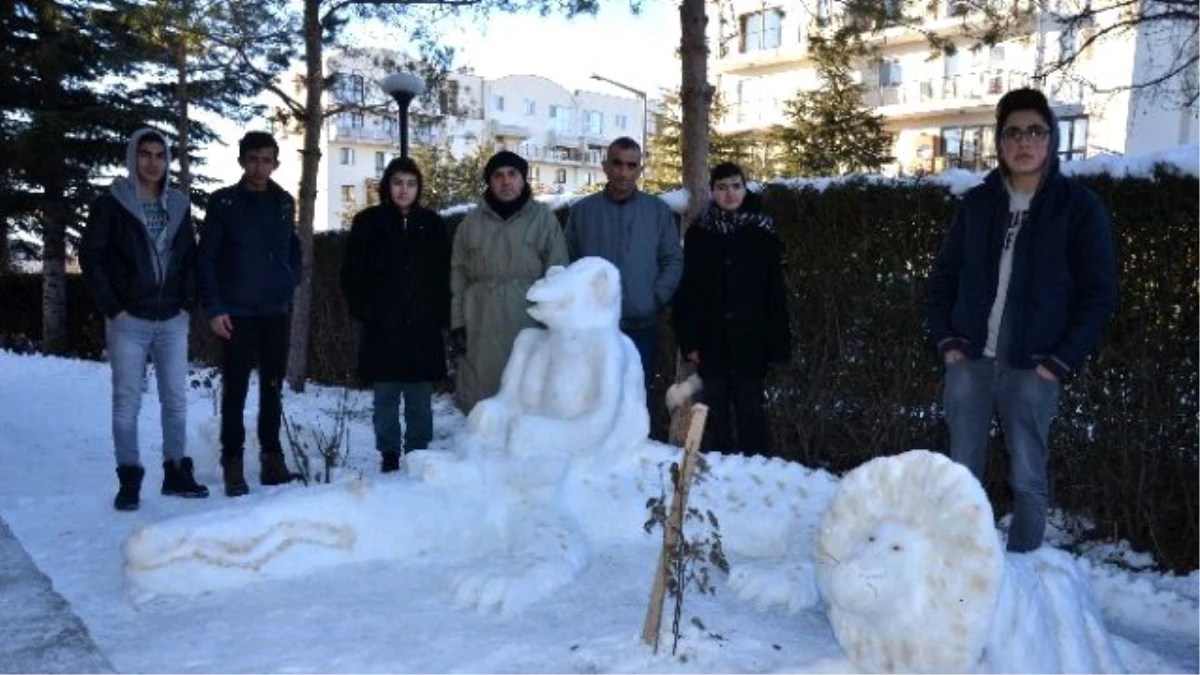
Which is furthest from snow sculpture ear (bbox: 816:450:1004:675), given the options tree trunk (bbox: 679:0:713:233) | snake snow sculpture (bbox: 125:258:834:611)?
tree trunk (bbox: 679:0:713:233)

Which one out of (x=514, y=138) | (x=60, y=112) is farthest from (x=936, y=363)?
(x=514, y=138)

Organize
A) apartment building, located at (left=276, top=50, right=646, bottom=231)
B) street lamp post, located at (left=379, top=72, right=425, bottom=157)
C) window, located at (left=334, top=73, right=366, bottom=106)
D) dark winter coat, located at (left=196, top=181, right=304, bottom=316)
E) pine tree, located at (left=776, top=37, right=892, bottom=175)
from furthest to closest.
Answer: apartment building, located at (left=276, top=50, right=646, bottom=231) < pine tree, located at (left=776, top=37, right=892, bottom=175) < window, located at (left=334, top=73, right=366, bottom=106) < street lamp post, located at (left=379, top=72, right=425, bottom=157) < dark winter coat, located at (left=196, top=181, right=304, bottom=316)

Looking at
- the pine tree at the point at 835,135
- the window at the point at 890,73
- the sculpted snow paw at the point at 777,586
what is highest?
the window at the point at 890,73

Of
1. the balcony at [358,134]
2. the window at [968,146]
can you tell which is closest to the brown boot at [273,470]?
the window at [968,146]

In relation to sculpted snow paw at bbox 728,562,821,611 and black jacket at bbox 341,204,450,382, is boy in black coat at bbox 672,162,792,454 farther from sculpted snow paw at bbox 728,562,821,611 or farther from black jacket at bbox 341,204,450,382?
sculpted snow paw at bbox 728,562,821,611

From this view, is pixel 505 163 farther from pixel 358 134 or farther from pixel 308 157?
pixel 358 134

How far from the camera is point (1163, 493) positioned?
4879 millimetres

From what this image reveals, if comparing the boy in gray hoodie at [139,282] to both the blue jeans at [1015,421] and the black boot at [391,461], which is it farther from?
the blue jeans at [1015,421]

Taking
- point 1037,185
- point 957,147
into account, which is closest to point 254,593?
point 1037,185

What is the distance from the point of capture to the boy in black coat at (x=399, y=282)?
210 inches

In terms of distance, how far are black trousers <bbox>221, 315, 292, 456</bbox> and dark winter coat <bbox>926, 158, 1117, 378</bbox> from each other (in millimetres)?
3485

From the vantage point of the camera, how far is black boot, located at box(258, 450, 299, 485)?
5621 mm

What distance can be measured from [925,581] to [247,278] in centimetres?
393

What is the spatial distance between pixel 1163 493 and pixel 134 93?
64.0 feet
